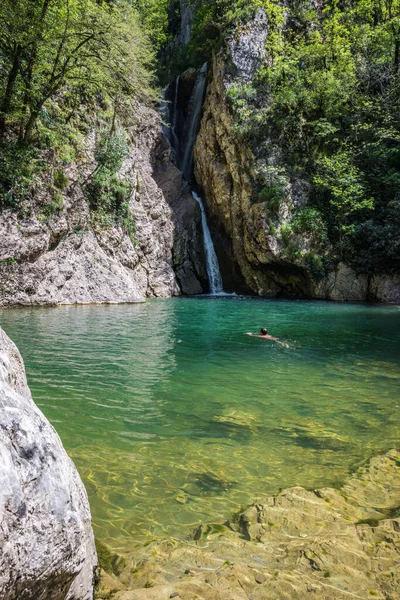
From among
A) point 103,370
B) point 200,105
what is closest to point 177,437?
point 103,370

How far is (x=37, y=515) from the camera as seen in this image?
178cm

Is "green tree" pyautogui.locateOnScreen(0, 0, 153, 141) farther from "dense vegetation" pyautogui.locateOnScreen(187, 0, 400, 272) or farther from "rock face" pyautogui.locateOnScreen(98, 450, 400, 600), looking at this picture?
"rock face" pyautogui.locateOnScreen(98, 450, 400, 600)

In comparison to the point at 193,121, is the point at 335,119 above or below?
below

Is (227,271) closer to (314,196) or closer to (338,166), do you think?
(314,196)

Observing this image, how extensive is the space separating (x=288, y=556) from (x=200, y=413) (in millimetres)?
2649

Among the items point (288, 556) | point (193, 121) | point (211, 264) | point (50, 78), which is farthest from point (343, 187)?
point (288, 556)

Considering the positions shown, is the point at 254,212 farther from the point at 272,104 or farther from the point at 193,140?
the point at 193,140

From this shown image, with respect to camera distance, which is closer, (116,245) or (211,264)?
(116,245)

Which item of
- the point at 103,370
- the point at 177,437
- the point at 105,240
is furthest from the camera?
the point at 105,240

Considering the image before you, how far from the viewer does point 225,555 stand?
2.65 meters

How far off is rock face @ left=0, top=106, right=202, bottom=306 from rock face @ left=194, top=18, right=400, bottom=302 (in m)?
2.53

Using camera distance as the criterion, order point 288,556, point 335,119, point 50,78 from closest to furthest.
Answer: point 288,556 < point 50,78 < point 335,119

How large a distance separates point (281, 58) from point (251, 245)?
477 inches

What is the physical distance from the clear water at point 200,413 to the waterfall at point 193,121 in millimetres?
23654
